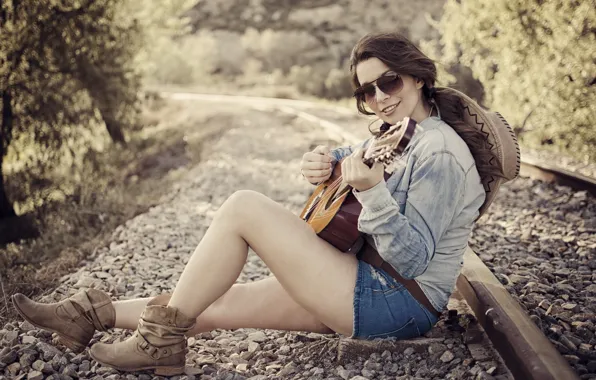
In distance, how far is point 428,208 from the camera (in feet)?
8.10

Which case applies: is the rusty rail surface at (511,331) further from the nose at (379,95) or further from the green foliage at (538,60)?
the green foliage at (538,60)

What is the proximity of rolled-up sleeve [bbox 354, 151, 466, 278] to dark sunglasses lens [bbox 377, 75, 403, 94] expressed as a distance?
0.44 metres

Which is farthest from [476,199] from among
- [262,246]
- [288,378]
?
[288,378]

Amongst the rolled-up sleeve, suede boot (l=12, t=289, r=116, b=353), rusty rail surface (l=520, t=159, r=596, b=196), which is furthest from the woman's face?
rusty rail surface (l=520, t=159, r=596, b=196)

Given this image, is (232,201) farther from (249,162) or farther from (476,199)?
(249,162)

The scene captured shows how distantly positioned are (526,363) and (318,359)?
116cm

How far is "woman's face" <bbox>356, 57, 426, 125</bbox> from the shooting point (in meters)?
2.75

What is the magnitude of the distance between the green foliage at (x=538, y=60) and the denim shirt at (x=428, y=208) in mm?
7273

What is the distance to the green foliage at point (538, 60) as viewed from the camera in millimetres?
9078

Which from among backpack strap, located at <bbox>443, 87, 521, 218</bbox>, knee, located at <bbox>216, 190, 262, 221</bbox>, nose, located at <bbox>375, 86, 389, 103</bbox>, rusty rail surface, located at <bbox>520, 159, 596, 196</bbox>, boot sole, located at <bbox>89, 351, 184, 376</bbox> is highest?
nose, located at <bbox>375, 86, 389, 103</bbox>

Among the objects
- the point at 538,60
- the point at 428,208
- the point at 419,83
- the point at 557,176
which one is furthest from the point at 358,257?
the point at 538,60

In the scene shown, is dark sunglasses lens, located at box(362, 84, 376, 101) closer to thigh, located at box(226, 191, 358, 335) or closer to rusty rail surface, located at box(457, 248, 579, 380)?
thigh, located at box(226, 191, 358, 335)

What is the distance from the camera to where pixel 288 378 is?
2.97m

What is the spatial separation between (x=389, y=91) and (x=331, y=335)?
153 cm
